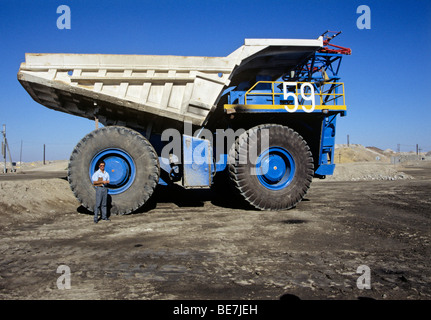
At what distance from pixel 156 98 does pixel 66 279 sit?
4608 millimetres

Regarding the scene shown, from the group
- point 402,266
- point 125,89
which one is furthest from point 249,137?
point 402,266

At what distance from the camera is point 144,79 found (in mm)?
6730

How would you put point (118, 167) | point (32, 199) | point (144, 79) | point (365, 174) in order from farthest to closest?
point (365, 174), point (32, 199), point (144, 79), point (118, 167)

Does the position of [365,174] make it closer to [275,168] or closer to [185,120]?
[275,168]

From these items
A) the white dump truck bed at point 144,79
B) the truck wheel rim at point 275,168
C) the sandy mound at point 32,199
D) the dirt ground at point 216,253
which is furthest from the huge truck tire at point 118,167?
the truck wheel rim at point 275,168

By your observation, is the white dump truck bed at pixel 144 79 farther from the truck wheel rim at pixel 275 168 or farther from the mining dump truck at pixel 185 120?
the truck wheel rim at pixel 275 168

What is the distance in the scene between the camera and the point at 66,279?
3061 millimetres

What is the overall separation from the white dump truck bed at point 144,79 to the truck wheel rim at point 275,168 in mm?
1722

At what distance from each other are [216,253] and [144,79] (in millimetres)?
4533

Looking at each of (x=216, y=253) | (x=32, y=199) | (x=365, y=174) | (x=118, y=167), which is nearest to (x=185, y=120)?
(x=118, y=167)

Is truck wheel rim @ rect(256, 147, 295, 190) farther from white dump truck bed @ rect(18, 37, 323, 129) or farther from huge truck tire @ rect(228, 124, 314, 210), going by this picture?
white dump truck bed @ rect(18, 37, 323, 129)

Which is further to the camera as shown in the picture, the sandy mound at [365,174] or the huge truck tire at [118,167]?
the sandy mound at [365,174]

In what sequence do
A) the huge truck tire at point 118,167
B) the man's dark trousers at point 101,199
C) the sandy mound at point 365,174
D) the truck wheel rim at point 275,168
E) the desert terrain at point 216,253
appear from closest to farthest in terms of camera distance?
the desert terrain at point 216,253
the man's dark trousers at point 101,199
the huge truck tire at point 118,167
the truck wheel rim at point 275,168
the sandy mound at point 365,174

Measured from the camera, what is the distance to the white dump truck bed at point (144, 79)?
6520 mm
